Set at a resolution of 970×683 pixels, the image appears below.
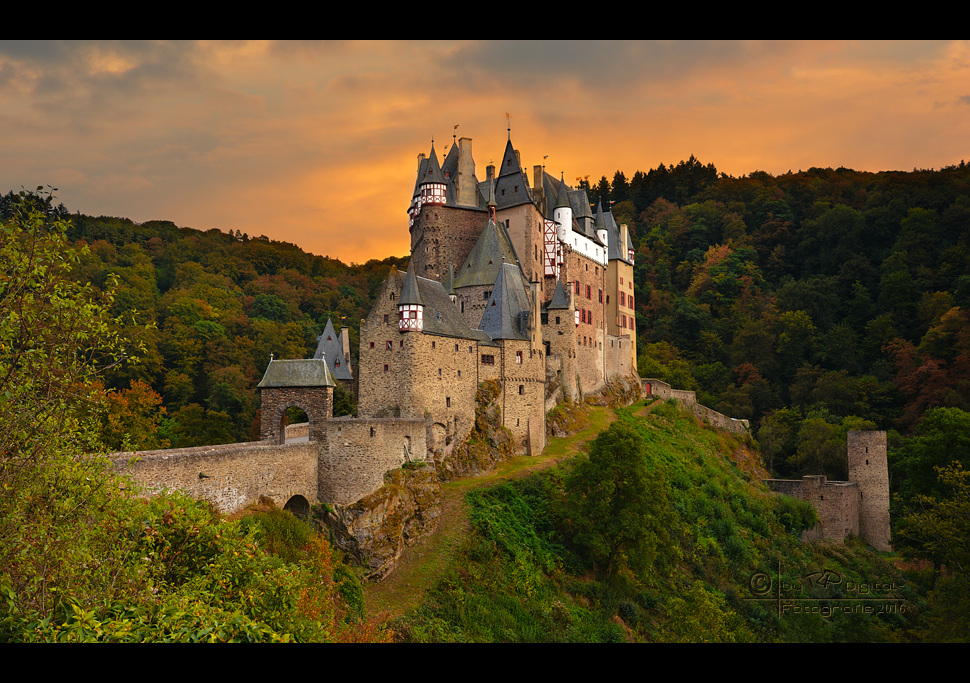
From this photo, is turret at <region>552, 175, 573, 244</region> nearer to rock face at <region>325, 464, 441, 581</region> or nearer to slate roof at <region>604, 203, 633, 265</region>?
slate roof at <region>604, 203, 633, 265</region>

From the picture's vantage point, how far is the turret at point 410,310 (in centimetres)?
3447

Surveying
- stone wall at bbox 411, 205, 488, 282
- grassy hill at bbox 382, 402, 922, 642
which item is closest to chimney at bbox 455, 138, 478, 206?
stone wall at bbox 411, 205, 488, 282

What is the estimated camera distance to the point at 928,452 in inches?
1902

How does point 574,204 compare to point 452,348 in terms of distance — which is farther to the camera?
point 574,204

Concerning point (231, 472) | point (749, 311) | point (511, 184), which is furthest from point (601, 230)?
point (231, 472)

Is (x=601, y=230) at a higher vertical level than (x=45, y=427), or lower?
higher

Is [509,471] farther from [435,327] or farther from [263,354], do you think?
[263,354]

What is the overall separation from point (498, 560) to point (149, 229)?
61.8 m

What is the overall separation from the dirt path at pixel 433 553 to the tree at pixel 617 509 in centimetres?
418

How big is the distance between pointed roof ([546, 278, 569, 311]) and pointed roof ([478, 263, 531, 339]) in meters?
4.17

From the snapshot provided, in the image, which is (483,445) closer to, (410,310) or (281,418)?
(410,310)

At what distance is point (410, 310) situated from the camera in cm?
3453

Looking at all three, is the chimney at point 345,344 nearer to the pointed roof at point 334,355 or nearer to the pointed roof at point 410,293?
the pointed roof at point 334,355

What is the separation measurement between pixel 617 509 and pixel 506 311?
505 inches
